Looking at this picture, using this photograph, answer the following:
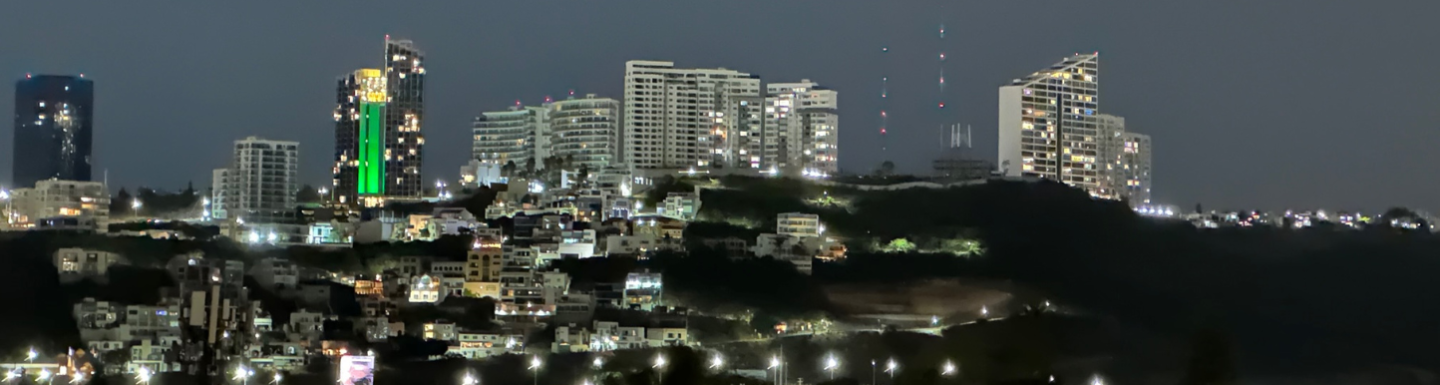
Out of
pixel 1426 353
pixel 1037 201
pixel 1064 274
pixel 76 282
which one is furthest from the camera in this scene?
pixel 1037 201

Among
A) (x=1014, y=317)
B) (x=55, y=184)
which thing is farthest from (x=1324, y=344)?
(x=55, y=184)

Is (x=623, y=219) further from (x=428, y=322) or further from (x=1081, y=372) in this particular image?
(x=1081, y=372)

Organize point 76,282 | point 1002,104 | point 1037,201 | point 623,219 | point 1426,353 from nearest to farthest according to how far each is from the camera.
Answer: point 1426,353 < point 76,282 < point 623,219 < point 1037,201 < point 1002,104

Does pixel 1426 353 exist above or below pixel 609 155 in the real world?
below

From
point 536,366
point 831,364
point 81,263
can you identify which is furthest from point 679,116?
point 536,366

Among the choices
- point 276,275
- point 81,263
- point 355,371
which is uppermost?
point 81,263

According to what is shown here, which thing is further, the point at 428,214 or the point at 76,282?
the point at 428,214

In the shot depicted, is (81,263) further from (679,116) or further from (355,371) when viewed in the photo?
(679,116)

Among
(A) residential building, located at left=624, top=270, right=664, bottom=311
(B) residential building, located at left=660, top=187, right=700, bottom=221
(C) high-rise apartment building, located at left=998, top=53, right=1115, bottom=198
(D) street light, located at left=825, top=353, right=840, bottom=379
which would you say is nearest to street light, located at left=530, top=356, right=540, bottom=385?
(D) street light, located at left=825, top=353, right=840, bottom=379

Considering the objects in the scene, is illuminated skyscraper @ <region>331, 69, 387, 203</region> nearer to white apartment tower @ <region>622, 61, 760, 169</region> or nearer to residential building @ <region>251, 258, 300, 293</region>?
white apartment tower @ <region>622, 61, 760, 169</region>
